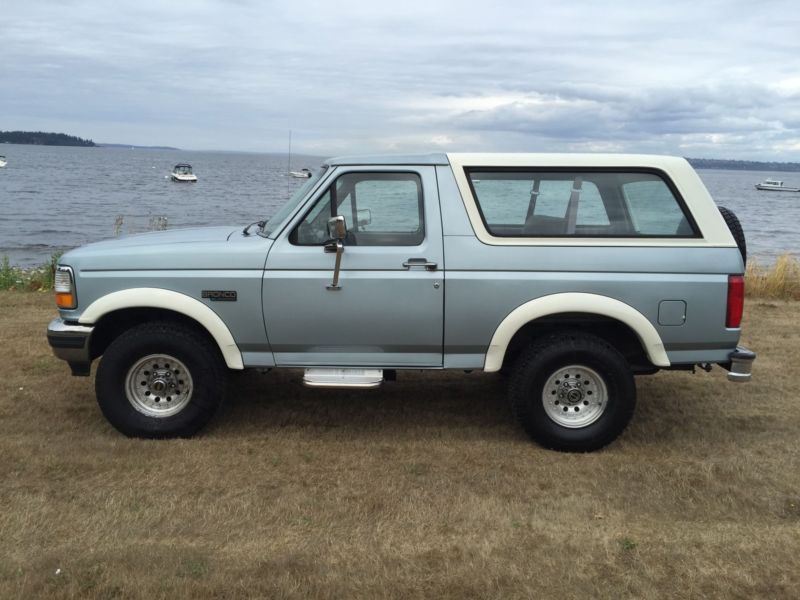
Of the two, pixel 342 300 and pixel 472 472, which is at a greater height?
pixel 342 300

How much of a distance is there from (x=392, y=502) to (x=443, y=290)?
4.74 feet

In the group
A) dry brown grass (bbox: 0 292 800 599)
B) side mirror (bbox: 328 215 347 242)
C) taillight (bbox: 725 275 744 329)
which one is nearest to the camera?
dry brown grass (bbox: 0 292 800 599)

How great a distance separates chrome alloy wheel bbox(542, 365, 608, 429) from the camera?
5.29 metres

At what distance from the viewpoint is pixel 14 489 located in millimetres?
4512

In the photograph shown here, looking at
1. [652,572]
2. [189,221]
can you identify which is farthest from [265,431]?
[189,221]

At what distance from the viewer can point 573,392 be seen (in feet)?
17.5

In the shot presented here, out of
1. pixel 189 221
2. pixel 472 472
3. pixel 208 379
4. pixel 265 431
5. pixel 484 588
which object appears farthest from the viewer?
pixel 189 221

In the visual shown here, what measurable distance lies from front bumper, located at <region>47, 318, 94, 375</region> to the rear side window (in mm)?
2814

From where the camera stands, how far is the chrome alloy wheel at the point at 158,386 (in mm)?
5348

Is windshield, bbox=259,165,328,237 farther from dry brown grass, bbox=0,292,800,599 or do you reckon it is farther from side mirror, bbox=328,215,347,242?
dry brown grass, bbox=0,292,800,599

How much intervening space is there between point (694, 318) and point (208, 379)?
3287mm

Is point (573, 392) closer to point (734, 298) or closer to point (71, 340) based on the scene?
point (734, 298)

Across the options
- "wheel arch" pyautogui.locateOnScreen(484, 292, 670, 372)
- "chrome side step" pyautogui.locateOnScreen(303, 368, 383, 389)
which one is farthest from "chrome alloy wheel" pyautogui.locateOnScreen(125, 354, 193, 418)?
"wheel arch" pyautogui.locateOnScreen(484, 292, 670, 372)

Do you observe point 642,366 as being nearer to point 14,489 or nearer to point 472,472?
point 472,472
